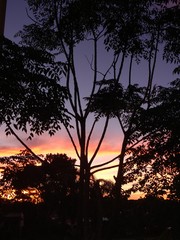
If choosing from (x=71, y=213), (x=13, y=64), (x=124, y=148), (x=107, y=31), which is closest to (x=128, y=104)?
(x=124, y=148)

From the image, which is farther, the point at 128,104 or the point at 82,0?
the point at 128,104

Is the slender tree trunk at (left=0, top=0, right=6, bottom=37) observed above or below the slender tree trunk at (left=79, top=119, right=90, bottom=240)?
above

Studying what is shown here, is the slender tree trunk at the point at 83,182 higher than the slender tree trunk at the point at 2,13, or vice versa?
the slender tree trunk at the point at 2,13

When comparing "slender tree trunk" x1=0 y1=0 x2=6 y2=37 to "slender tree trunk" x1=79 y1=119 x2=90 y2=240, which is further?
"slender tree trunk" x1=79 y1=119 x2=90 y2=240

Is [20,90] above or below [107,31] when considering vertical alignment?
below

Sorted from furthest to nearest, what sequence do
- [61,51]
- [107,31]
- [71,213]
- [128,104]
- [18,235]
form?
[71,213] < [18,235] < [128,104] < [61,51] < [107,31]

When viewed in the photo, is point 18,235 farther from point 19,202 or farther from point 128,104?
point 128,104

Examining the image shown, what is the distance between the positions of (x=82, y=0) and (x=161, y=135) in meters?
6.27

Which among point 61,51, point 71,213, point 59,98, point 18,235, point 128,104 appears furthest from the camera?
point 71,213

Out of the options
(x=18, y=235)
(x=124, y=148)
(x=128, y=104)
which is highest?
(x=128, y=104)

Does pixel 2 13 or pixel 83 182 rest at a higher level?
pixel 2 13

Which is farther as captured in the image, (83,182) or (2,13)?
(83,182)

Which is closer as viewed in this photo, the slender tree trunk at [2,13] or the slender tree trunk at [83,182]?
the slender tree trunk at [2,13]

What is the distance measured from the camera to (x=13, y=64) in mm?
10352
